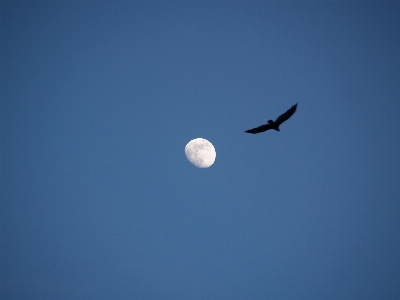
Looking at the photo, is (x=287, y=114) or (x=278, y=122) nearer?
(x=287, y=114)

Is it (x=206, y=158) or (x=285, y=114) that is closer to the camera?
(x=285, y=114)

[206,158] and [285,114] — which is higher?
[206,158]

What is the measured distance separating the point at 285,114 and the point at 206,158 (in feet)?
63.7

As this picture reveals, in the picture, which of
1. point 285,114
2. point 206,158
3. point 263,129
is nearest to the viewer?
point 285,114

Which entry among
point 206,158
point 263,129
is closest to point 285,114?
Answer: point 263,129

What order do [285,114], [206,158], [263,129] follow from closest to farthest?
[285,114] < [263,129] < [206,158]

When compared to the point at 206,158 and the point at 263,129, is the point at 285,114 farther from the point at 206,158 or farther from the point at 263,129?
the point at 206,158

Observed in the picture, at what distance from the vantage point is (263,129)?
21.2 metres

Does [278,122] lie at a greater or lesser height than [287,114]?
greater

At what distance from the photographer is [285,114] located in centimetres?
1962

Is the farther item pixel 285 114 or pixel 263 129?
pixel 263 129

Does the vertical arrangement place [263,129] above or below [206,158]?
below

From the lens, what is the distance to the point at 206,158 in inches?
1508

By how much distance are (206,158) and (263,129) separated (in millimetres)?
17620
